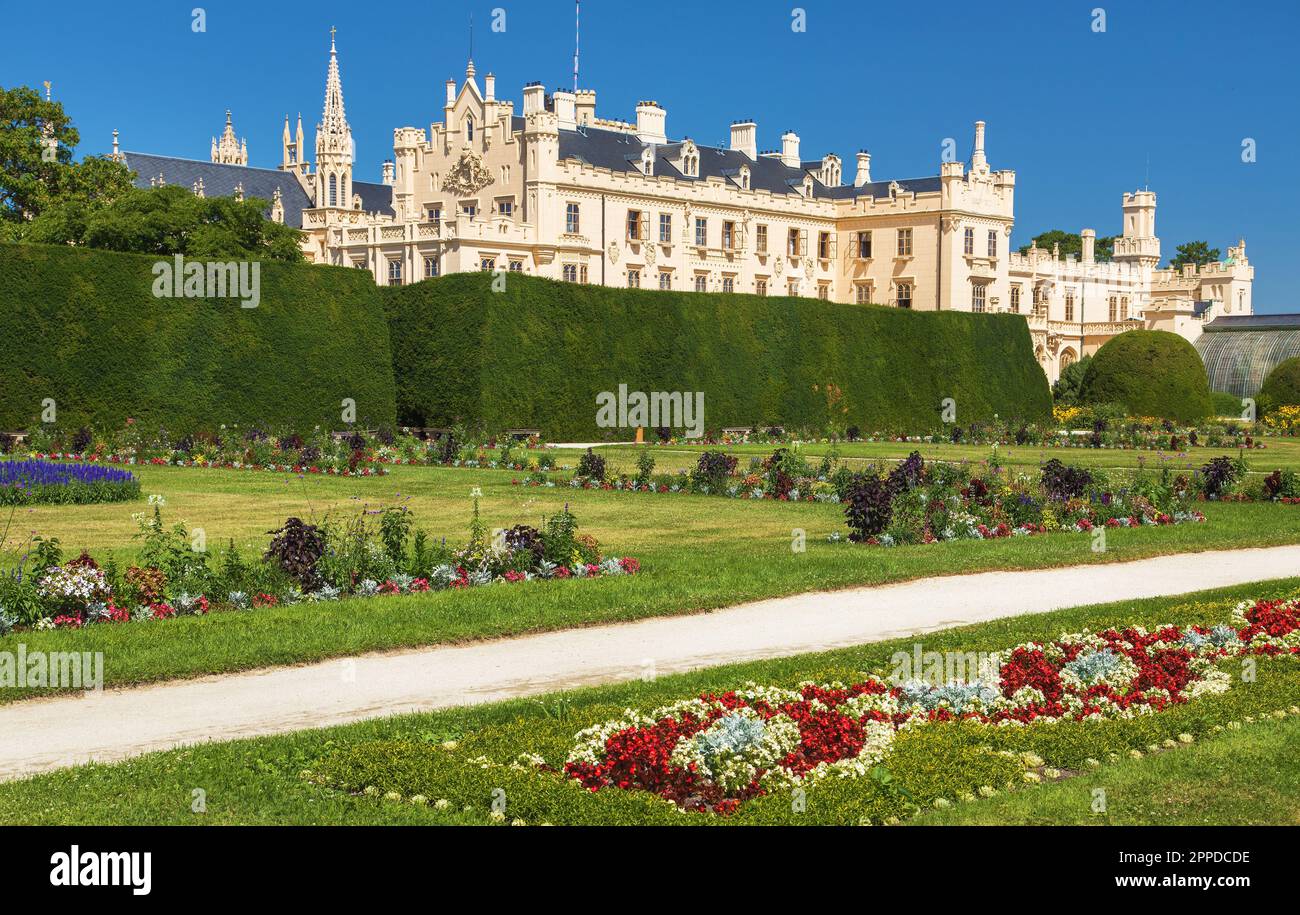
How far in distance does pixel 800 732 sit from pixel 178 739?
3.38 meters

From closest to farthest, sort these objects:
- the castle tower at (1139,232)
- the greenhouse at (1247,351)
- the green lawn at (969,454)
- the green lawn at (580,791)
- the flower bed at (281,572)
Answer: the green lawn at (580,791) < the flower bed at (281,572) < the green lawn at (969,454) < the greenhouse at (1247,351) < the castle tower at (1139,232)

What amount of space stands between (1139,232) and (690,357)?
6842 centimetres

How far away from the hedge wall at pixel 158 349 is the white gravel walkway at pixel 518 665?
19799 mm

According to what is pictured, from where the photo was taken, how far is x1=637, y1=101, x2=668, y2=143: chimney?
66000mm

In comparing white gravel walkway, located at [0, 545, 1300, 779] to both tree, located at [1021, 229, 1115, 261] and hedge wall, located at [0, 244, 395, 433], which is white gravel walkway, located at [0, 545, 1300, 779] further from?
tree, located at [1021, 229, 1115, 261]

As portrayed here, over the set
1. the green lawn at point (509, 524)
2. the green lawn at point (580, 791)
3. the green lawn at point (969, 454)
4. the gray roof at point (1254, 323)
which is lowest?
the green lawn at point (580, 791)

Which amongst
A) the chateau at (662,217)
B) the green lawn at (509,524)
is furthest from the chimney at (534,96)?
the green lawn at (509,524)

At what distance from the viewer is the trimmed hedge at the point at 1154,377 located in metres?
47.7

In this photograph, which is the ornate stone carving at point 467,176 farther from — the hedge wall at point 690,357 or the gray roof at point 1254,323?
the gray roof at point 1254,323

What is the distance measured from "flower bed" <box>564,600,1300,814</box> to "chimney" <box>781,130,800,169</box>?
214ft

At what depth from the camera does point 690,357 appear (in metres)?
39.1
